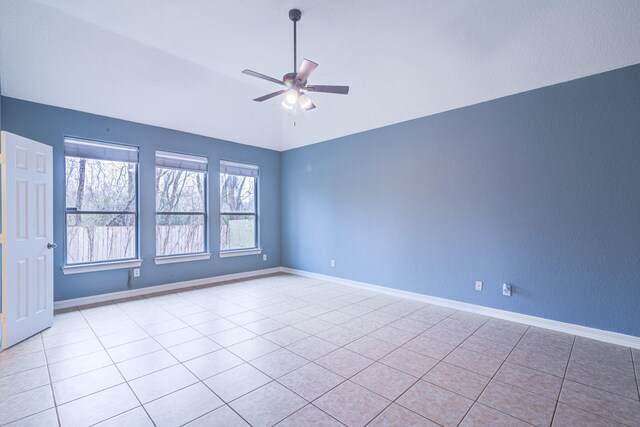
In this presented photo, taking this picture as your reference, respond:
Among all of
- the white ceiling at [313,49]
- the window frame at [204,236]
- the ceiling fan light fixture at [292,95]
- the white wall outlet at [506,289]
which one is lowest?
the white wall outlet at [506,289]

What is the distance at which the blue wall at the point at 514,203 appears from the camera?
2865 mm

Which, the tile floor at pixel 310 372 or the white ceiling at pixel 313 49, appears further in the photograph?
the white ceiling at pixel 313 49

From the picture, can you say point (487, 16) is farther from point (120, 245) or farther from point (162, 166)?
point (120, 245)

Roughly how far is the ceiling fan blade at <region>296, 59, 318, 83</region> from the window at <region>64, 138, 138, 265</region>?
3150 mm

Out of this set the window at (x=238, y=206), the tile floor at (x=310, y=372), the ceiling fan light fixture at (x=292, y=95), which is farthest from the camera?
the window at (x=238, y=206)

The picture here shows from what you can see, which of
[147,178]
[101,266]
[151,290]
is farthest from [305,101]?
[151,290]

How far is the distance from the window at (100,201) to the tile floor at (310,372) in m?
0.94

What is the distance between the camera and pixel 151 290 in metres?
4.65

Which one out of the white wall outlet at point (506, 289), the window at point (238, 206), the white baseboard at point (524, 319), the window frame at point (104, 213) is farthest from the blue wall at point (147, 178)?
the white wall outlet at point (506, 289)

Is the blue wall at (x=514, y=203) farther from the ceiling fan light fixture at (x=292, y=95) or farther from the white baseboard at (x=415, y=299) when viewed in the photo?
the ceiling fan light fixture at (x=292, y=95)

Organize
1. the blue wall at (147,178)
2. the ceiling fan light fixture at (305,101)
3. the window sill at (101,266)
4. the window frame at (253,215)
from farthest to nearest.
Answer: the window frame at (253,215), the window sill at (101,266), the blue wall at (147,178), the ceiling fan light fixture at (305,101)

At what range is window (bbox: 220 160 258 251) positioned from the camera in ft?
18.5

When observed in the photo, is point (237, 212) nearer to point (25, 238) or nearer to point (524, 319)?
point (25, 238)

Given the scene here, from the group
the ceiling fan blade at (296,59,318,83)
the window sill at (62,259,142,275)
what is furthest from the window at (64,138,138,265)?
the ceiling fan blade at (296,59,318,83)
